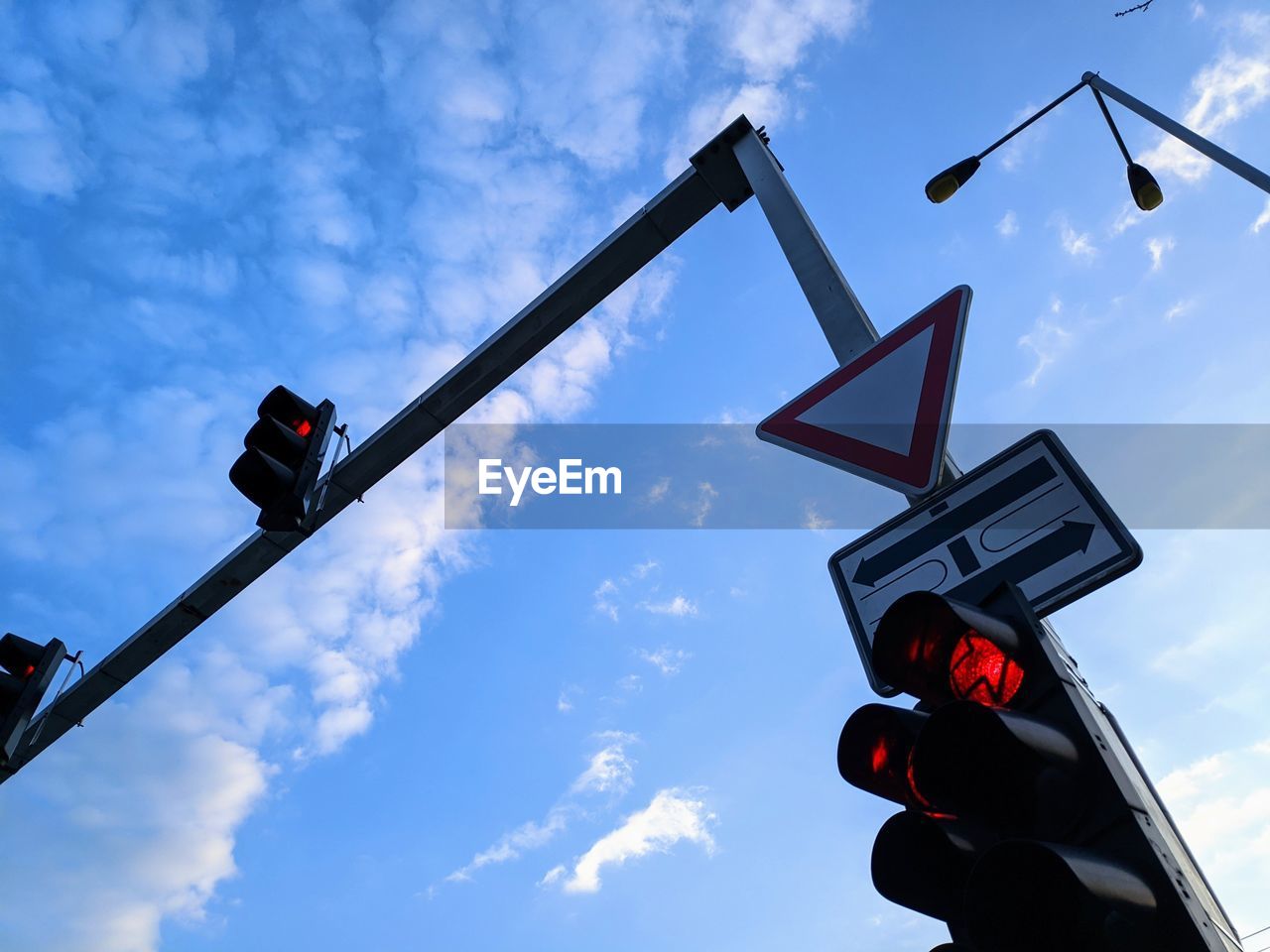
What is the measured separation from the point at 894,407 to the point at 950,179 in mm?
3108

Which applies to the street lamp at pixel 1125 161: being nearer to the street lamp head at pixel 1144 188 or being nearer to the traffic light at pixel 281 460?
the street lamp head at pixel 1144 188

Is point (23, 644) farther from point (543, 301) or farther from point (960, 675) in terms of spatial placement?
point (960, 675)

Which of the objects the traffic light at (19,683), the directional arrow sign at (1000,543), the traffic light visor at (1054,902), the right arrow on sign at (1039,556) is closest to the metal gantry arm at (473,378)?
the traffic light at (19,683)

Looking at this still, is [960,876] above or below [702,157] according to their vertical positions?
below

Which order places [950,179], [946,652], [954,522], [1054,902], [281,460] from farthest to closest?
[950,179], [281,460], [954,522], [946,652], [1054,902]

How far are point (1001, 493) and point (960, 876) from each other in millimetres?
1000

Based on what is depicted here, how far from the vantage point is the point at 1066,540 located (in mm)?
2102

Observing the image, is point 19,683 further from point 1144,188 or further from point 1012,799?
point 1144,188

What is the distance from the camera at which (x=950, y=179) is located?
5074mm

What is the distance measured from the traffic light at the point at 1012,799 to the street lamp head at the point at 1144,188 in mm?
4196

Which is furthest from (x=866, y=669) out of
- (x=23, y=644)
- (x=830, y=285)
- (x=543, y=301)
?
(x=23, y=644)

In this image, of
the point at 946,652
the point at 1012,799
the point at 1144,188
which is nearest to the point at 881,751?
the point at 946,652

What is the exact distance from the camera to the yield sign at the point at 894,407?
8.31 feet

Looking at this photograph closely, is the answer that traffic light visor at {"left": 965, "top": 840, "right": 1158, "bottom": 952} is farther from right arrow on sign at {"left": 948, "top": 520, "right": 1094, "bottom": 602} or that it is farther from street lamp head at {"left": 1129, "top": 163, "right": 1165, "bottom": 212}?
street lamp head at {"left": 1129, "top": 163, "right": 1165, "bottom": 212}
